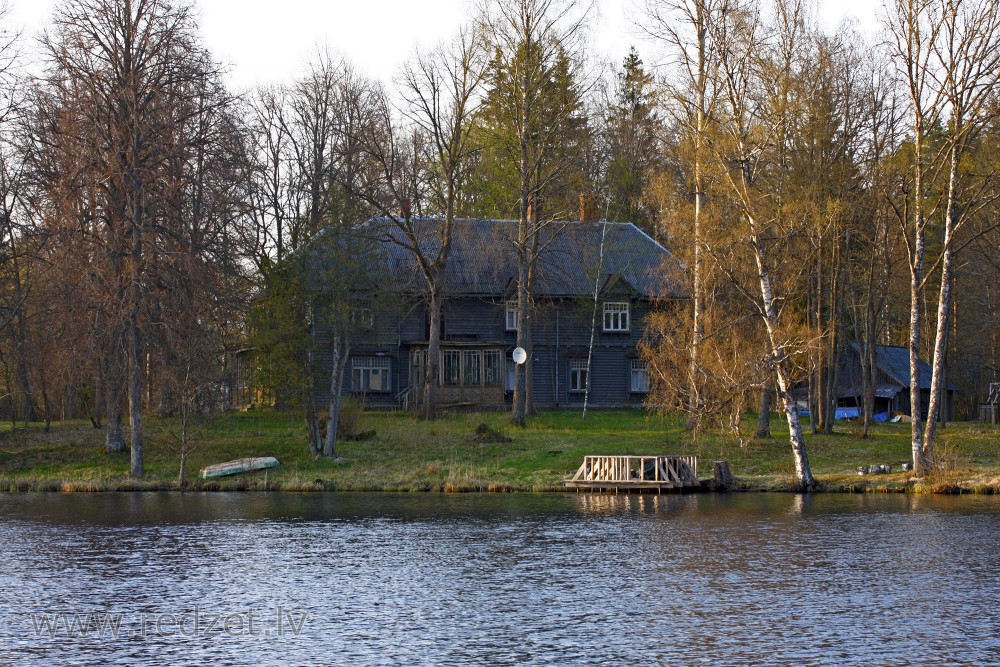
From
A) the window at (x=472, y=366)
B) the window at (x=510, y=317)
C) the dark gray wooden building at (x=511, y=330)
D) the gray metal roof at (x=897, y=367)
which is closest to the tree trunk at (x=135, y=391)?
the dark gray wooden building at (x=511, y=330)

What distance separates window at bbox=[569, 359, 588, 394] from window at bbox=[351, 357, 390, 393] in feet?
32.0

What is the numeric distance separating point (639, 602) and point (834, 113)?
27.7 metres

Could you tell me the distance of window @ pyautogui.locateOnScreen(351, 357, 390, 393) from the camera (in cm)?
5719

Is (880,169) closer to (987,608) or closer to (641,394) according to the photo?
(987,608)

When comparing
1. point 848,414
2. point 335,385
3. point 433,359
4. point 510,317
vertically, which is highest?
point 510,317

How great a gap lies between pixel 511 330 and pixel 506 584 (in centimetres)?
3830

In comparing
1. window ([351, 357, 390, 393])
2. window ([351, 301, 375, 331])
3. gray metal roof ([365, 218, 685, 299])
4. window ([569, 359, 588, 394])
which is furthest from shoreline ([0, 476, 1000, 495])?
window ([569, 359, 588, 394])

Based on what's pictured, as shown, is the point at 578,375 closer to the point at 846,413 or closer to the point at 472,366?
the point at 472,366

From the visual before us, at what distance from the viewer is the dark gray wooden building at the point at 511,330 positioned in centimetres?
5650

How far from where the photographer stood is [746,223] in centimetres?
3484

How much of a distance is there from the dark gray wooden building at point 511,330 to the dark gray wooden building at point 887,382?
40.6 ft

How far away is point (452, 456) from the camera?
132 ft

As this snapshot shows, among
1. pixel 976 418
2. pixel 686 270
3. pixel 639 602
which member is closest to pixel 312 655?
pixel 639 602

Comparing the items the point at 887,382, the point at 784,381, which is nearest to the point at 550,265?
the point at 887,382
